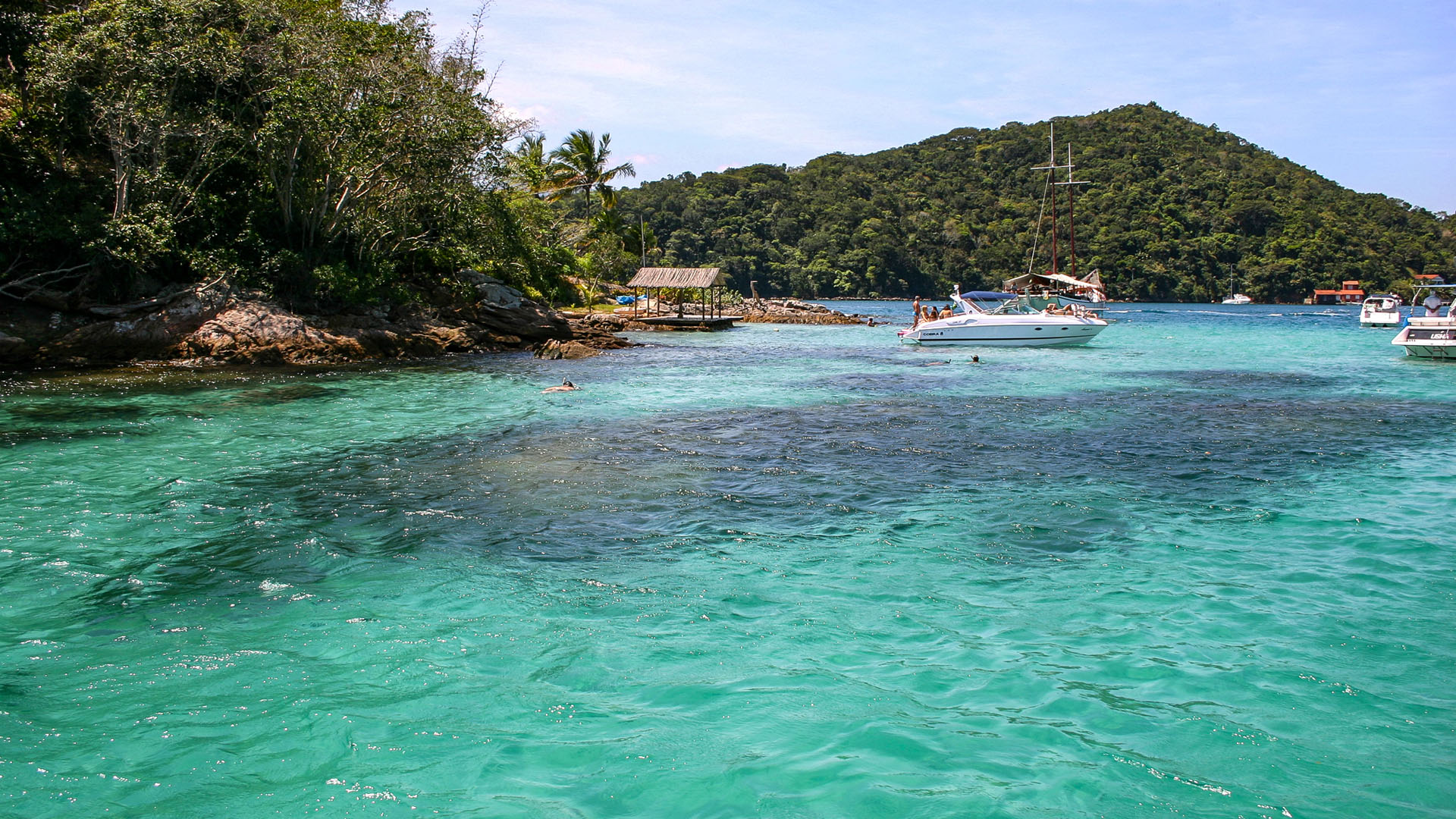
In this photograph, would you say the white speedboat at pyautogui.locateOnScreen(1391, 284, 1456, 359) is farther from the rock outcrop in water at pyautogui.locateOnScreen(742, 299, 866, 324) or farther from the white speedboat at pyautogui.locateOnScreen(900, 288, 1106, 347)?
the rock outcrop in water at pyautogui.locateOnScreen(742, 299, 866, 324)

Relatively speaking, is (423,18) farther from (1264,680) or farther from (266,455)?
(1264,680)

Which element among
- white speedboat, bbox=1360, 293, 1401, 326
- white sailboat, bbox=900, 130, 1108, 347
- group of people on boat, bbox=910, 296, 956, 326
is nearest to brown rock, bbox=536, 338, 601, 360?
white sailboat, bbox=900, 130, 1108, 347

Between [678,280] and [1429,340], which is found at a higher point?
[678,280]

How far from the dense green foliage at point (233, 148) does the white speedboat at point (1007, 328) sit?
16.5 meters

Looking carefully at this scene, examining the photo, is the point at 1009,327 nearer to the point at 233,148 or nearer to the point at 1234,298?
the point at 233,148

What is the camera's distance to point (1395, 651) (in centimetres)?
518

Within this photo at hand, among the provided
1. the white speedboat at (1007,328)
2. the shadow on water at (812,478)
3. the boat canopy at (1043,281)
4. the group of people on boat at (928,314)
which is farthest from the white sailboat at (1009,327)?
the shadow on water at (812,478)

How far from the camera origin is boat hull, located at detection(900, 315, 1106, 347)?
101 ft

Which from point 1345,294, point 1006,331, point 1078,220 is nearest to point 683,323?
point 1006,331

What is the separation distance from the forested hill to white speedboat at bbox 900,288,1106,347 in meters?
53.3

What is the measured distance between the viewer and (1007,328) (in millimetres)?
30922

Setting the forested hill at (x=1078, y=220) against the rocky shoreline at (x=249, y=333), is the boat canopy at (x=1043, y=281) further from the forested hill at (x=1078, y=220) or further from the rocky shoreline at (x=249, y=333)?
the forested hill at (x=1078, y=220)

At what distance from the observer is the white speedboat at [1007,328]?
102 feet

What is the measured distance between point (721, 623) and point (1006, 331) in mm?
27743
